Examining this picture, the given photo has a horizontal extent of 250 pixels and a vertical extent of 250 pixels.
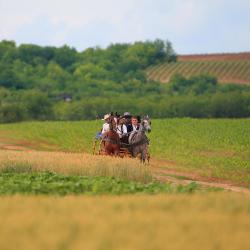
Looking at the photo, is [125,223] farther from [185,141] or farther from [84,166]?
[185,141]

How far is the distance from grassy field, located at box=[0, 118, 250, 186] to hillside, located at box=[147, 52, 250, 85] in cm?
4502

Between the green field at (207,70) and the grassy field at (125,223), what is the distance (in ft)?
295

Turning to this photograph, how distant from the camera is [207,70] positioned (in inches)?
4498

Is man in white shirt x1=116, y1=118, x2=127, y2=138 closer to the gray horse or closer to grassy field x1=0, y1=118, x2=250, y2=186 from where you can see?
the gray horse

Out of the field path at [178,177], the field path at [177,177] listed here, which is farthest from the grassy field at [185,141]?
the field path at [177,177]

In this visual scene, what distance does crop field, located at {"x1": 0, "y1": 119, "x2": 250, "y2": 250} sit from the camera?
11.2 m

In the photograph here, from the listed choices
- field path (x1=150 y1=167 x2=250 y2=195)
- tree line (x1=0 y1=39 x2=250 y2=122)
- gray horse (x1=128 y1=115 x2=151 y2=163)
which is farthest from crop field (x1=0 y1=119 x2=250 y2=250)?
tree line (x1=0 y1=39 x2=250 y2=122)

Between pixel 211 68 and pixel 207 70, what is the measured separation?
25.6 inches

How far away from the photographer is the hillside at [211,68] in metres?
108

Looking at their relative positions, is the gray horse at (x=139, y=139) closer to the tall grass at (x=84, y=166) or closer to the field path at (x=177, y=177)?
the field path at (x=177, y=177)

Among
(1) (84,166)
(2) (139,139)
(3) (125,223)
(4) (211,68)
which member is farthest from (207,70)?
(3) (125,223)

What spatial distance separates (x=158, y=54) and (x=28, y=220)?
125m

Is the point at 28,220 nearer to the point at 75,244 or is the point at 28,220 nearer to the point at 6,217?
the point at 6,217

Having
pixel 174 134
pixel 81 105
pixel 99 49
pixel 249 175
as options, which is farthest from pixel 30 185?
pixel 99 49
